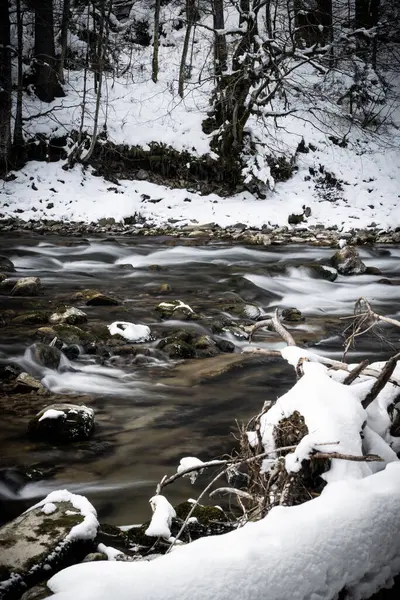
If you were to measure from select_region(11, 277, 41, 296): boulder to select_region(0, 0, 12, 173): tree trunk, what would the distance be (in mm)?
7420

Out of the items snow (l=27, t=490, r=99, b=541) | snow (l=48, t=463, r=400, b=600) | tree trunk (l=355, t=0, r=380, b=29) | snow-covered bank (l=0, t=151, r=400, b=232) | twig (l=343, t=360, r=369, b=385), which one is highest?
tree trunk (l=355, t=0, r=380, b=29)

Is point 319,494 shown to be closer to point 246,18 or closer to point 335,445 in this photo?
point 335,445

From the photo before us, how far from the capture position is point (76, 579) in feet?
3.88

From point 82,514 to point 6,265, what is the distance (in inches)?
262

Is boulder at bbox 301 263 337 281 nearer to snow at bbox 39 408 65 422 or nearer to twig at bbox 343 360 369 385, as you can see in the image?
snow at bbox 39 408 65 422

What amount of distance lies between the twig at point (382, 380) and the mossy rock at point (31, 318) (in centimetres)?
387

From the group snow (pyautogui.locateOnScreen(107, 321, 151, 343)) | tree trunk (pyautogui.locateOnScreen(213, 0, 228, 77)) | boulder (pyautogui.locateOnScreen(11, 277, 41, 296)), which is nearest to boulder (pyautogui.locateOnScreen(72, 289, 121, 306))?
boulder (pyautogui.locateOnScreen(11, 277, 41, 296))

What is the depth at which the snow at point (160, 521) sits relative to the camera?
1832 millimetres

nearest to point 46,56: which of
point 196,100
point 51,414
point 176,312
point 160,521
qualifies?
point 196,100

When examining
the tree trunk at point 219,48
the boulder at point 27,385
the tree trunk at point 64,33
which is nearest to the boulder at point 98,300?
the boulder at point 27,385

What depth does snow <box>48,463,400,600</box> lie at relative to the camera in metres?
1.10

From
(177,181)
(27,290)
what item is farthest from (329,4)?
(27,290)

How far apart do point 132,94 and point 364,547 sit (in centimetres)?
1708

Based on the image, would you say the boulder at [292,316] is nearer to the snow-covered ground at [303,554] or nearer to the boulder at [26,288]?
the boulder at [26,288]
